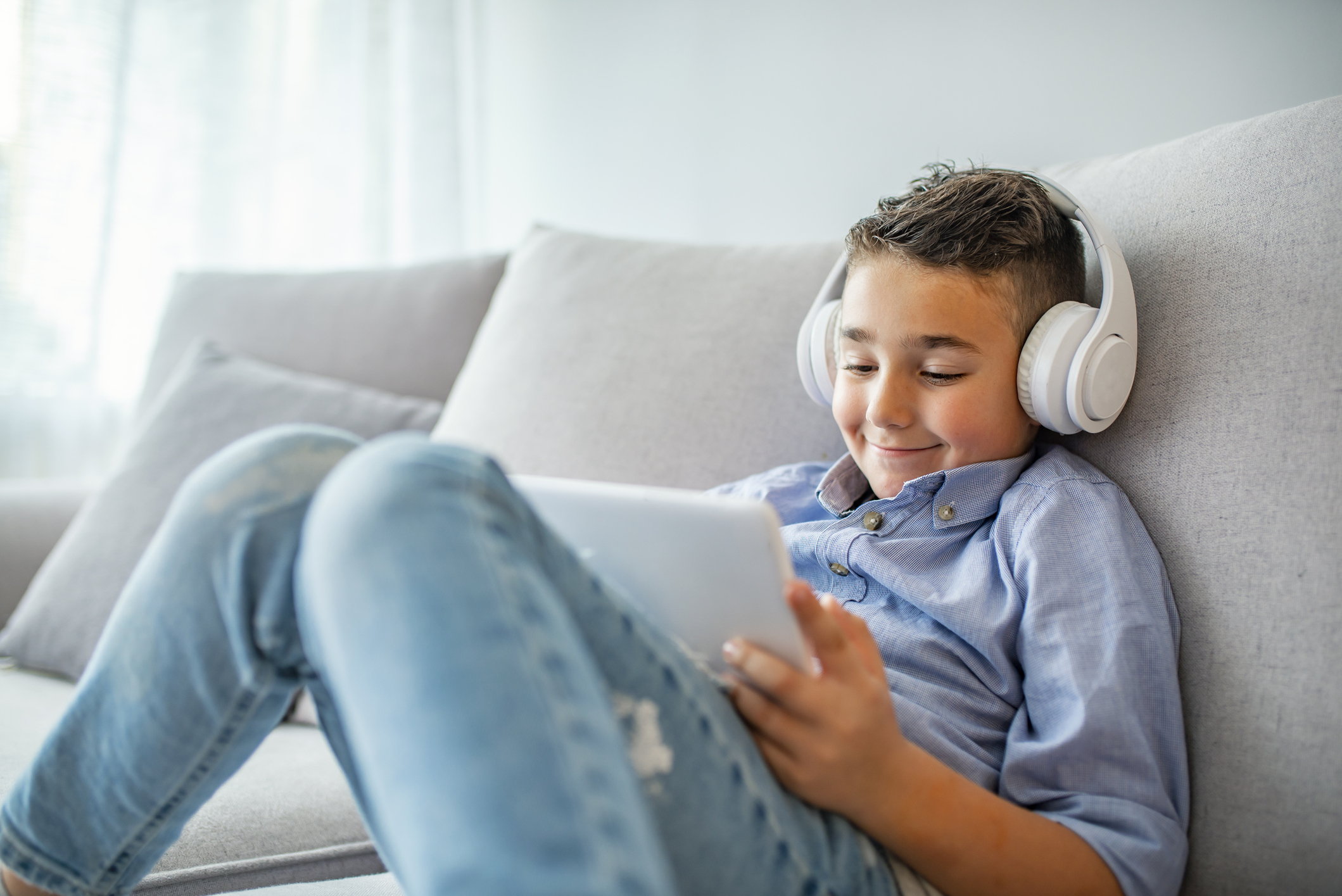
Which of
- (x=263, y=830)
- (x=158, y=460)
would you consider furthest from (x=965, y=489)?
(x=158, y=460)

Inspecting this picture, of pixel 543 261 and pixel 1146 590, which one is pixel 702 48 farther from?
pixel 1146 590

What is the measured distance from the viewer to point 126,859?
574 mm

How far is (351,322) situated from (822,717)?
126 centimetres

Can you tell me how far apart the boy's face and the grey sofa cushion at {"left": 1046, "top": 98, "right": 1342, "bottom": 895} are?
12cm

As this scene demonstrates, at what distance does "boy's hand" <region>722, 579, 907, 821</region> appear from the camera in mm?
542

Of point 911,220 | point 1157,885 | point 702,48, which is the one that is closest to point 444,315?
point 702,48

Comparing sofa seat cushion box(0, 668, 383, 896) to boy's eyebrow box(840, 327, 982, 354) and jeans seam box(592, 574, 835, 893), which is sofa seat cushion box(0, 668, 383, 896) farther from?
boy's eyebrow box(840, 327, 982, 354)

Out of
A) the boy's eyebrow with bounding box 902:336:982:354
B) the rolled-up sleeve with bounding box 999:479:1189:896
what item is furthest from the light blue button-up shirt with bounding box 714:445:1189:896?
the boy's eyebrow with bounding box 902:336:982:354

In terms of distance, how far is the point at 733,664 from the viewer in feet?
1.81

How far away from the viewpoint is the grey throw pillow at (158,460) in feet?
3.91

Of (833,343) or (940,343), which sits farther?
(833,343)

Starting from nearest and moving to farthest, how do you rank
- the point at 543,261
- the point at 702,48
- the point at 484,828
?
1. the point at 484,828
2. the point at 543,261
3. the point at 702,48

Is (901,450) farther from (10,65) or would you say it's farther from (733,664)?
(10,65)

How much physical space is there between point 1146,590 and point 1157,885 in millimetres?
207
